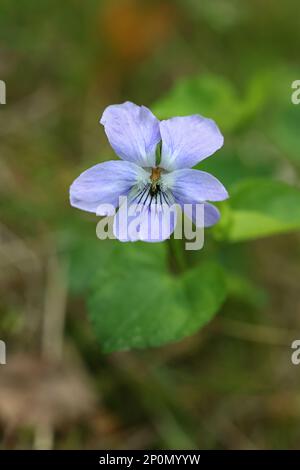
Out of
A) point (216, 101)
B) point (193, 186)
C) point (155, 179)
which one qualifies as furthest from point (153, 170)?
point (216, 101)

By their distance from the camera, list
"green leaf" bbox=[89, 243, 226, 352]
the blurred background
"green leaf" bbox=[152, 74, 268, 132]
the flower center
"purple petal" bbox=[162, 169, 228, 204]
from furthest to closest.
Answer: "green leaf" bbox=[152, 74, 268, 132]
the blurred background
"green leaf" bbox=[89, 243, 226, 352]
the flower center
"purple petal" bbox=[162, 169, 228, 204]

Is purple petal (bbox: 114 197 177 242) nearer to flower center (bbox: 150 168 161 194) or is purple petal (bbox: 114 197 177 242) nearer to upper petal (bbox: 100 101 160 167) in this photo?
flower center (bbox: 150 168 161 194)

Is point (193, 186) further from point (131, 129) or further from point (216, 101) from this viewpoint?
point (216, 101)

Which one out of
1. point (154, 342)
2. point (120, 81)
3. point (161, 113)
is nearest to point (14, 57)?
point (120, 81)

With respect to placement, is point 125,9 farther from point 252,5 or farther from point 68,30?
point 252,5

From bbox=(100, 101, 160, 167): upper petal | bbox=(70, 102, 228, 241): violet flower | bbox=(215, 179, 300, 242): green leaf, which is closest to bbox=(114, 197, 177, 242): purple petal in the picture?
bbox=(70, 102, 228, 241): violet flower

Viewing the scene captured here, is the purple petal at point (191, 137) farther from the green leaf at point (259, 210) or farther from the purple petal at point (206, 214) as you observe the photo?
the green leaf at point (259, 210)
